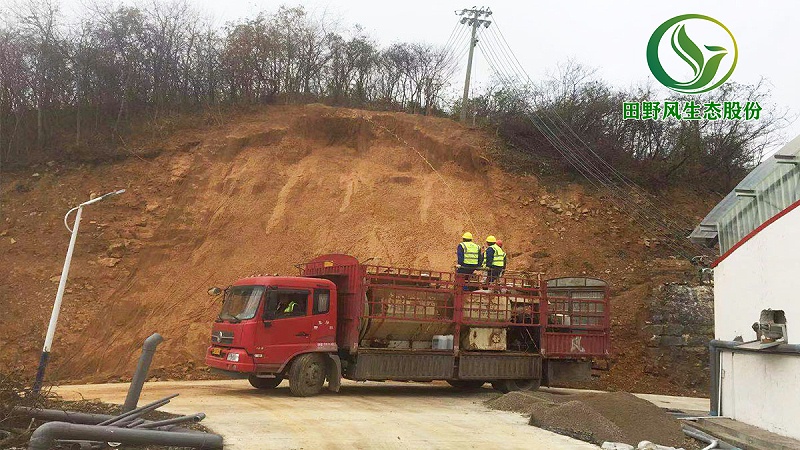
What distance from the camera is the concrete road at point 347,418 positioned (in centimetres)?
883

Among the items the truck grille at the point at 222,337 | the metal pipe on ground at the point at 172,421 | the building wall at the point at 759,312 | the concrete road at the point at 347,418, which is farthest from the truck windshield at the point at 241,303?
the building wall at the point at 759,312

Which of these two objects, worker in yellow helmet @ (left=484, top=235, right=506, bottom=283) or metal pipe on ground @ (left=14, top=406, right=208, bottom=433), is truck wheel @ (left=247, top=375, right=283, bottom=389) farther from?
metal pipe on ground @ (left=14, top=406, right=208, bottom=433)

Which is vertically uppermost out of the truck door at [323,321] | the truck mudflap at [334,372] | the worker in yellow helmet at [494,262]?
the worker in yellow helmet at [494,262]

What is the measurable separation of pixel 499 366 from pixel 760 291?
6035 millimetres

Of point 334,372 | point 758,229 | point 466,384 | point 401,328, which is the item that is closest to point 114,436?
point 334,372

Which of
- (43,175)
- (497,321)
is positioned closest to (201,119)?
(43,175)

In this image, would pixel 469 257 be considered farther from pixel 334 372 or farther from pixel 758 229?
pixel 758 229

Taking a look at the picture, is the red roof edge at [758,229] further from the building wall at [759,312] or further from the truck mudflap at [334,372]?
the truck mudflap at [334,372]

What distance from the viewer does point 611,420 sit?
33.9ft

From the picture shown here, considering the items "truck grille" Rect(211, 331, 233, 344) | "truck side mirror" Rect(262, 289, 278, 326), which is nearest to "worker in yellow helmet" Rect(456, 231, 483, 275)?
"truck side mirror" Rect(262, 289, 278, 326)

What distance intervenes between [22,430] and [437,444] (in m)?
5.07

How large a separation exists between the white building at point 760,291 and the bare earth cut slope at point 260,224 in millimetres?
6779

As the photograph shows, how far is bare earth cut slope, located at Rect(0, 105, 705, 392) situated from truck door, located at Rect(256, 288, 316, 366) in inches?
212

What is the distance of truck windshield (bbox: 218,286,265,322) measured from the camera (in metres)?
12.8
